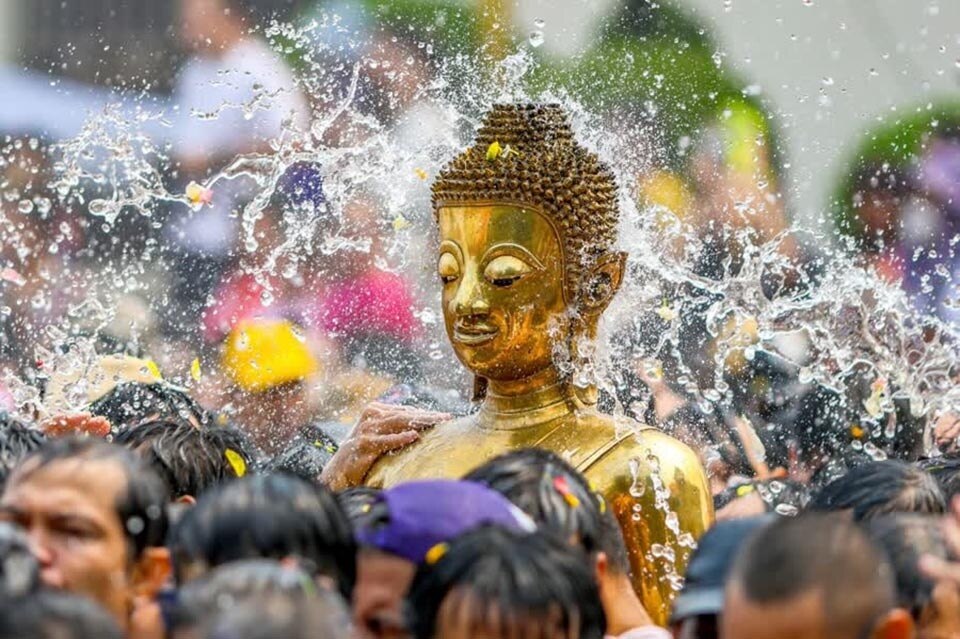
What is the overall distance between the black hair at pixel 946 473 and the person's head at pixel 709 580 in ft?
3.84

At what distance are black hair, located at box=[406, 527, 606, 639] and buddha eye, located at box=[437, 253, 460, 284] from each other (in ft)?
5.85

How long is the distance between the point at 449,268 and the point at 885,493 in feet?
4.30

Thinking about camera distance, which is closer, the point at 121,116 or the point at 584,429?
the point at 584,429

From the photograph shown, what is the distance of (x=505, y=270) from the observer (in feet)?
17.8

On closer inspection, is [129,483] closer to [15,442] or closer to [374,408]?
[15,442]

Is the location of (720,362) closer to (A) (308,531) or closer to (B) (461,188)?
(B) (461,188)

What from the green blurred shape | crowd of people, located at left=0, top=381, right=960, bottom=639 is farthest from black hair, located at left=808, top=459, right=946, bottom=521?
the green blurred shape

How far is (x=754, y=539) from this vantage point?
3641mm

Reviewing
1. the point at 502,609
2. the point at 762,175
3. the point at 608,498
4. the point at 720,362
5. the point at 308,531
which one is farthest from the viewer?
the point at 762,175

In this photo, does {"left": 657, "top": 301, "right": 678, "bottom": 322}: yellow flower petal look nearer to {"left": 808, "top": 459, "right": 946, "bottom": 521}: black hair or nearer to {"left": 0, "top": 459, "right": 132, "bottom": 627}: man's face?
{"left": 808, "top": 459, "right": 946, "bottom": 521}: black hair

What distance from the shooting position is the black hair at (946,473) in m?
5.36

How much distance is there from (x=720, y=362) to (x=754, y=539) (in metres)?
3.71

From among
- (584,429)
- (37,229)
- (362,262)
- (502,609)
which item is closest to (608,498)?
(584,429)

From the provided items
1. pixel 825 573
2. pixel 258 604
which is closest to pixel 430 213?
pixel 825 573
